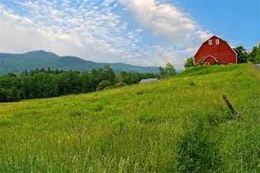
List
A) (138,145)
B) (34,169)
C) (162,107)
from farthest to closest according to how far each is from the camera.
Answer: (162,107), (138,145), (34,169)

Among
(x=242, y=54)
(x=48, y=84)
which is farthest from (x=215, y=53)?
(x=48, y=84)

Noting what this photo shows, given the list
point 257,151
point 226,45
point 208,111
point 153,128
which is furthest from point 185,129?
point 226,45

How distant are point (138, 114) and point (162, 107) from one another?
222 centimetres

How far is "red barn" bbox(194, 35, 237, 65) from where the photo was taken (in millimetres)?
81312

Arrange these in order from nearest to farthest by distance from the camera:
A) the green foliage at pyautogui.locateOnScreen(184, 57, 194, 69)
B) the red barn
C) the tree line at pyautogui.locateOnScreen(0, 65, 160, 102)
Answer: the red barn → the green foliage at pyautogui.locateOnScreen(184, 57, 194, 69) → the tree line at pyautogui.locateOnScreen(0, 65, 160, 102)

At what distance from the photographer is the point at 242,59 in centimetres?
8631

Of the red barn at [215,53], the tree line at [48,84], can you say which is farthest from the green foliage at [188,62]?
the tree line at [48,84]

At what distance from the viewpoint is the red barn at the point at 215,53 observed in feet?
267

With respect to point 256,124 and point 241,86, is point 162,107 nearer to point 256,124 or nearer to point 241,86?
point 256,124

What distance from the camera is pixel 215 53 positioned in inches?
3270

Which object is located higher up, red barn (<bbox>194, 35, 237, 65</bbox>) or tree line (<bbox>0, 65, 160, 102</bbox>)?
red barn (<bbox>194, 35, 237, 65</bbox>)

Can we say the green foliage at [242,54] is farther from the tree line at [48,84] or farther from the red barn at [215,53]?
the tree line at [48,84]

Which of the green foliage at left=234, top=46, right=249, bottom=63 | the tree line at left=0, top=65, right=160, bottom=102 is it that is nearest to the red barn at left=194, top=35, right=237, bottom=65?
the green foliage at left=234, top=46, right=249, bottom=63

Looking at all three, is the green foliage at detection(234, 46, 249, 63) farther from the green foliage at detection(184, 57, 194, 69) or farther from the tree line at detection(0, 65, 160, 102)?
the tree line at detection(0, 65, 160, 102)
